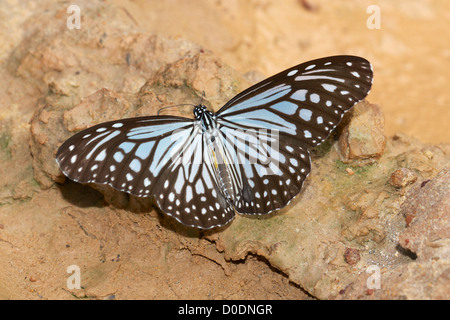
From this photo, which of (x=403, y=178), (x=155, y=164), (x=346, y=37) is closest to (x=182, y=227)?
(x=155, y=164)

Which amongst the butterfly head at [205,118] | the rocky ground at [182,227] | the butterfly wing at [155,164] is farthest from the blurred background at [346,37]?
the butterfly wing at [155,164]

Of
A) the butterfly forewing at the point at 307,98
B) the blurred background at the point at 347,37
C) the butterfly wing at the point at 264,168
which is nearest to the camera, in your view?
the butterfly forewing at the point at 307,98

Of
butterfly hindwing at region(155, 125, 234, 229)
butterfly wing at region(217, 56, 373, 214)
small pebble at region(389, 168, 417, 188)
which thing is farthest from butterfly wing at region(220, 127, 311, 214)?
small pebble at region(389, 168, 417, 188)

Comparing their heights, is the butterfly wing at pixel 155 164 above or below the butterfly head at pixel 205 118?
→ below

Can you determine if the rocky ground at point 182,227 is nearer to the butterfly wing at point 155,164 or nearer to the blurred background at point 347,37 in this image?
the butterfly wing at point 155,164

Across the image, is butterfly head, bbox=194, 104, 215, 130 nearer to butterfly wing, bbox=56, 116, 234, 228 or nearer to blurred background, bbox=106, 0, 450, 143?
butterfly wing, bbox=56, 116, 234, 228

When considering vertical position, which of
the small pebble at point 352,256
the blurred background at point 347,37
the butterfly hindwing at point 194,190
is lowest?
the small pebble at point 352,256

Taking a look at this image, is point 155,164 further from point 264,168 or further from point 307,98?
point 307,98
